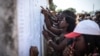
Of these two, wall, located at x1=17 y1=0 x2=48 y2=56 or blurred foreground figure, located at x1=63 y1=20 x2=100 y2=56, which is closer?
blurred foreground figure, located at x1=63 y1=20 x2=100 y2=56

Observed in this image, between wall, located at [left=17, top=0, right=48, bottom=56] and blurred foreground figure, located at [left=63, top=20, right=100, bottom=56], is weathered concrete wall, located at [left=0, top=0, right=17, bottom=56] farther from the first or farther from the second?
blurred foreground figure, located at [left=63, top=20, right=100, bottom=56]

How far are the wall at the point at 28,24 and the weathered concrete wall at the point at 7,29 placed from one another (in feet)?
0.35

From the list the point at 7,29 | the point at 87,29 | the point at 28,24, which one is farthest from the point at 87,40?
the point at 28,24

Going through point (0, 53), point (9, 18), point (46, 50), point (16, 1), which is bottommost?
point (46, 50)

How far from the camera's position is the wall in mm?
2520

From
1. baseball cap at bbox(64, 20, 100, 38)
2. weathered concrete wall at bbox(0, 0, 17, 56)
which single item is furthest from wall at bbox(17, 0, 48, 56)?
baseball cap at bbox(64, 20, 100, 38)

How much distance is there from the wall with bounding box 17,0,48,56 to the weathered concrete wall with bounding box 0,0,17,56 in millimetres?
106

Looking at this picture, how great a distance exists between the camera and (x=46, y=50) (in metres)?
3.87

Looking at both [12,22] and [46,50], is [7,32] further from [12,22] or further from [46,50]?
[46,50]

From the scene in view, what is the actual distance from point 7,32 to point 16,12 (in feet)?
0.73

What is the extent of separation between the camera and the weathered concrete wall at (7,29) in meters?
2.30

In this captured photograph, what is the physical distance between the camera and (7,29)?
2340 millimetres

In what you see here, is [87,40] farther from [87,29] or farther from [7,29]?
[7,29]

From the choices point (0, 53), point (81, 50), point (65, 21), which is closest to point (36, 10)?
point (65, 21)
